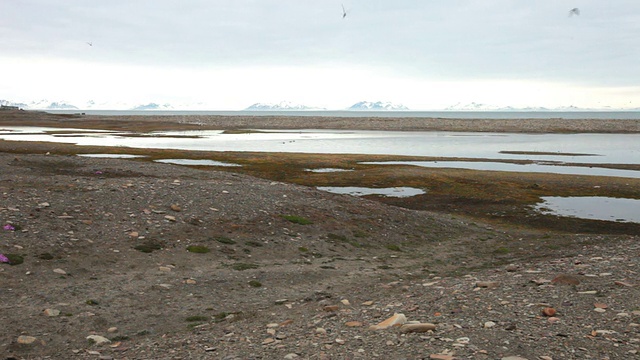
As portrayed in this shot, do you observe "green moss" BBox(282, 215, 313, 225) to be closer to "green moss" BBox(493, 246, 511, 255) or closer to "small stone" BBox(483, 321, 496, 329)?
"green moss" BBox(493, 246, 511, 255)

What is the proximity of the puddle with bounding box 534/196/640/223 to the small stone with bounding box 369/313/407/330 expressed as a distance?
25.6 meters

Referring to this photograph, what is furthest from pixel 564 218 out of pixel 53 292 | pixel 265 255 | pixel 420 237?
pixel 53 292

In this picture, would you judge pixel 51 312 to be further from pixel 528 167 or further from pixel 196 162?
pixel 528 167

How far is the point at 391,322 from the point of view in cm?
1211

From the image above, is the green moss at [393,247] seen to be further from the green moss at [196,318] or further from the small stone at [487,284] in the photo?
the green moss at [196,318]

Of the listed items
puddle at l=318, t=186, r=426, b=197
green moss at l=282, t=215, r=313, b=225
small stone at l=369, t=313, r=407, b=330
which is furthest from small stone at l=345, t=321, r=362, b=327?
puddle at l=318, t=186, r=426, b=197

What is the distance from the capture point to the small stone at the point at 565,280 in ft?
48.2

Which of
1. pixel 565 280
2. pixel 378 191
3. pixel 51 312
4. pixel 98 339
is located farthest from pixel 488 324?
pixel 378 191

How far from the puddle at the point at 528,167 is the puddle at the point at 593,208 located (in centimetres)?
1804

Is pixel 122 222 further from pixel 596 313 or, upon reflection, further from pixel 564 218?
pixel 564 218

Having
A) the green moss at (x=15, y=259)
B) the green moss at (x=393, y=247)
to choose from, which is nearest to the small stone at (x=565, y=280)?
the green moss at (x=393, y=247)

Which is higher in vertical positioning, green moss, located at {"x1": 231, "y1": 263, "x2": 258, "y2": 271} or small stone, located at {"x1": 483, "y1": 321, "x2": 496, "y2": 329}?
small stone, located at {"x1": 483, "y1": 321, "x2": 496, "y2": 329}

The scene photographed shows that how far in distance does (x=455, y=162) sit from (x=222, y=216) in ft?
163

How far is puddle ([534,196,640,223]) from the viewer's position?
33.8 metres
